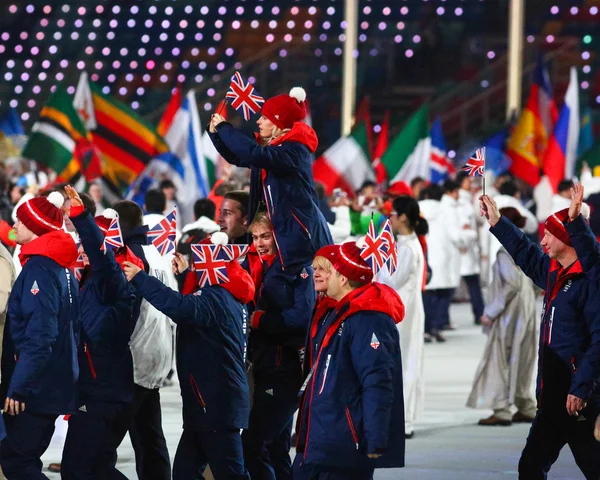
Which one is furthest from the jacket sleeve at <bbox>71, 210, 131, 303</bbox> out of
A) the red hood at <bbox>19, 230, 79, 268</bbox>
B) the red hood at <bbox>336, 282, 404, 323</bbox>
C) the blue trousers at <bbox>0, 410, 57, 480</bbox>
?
the red hood at <bbox>336, 282, 404, 323</bbox>

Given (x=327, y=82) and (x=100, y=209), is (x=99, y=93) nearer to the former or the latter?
(x=100, y=209)

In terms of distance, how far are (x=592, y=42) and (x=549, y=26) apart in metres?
1.52

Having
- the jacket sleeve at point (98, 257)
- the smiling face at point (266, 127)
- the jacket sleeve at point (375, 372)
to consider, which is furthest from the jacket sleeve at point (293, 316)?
the jacket sleeve at point (375, 372)

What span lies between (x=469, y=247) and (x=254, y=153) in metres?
11.2

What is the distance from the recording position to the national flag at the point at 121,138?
641 inches

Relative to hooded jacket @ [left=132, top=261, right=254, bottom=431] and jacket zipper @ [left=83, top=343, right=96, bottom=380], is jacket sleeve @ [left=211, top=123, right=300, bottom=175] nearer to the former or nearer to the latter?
hooded jacket @ [left=132, top=261, right=254, bottom=431]

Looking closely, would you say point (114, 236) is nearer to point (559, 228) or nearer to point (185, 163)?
point (559, 228)

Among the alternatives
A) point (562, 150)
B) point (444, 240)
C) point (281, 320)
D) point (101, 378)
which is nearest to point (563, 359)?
point (281, 320)

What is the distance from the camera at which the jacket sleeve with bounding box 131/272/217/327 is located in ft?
21.6

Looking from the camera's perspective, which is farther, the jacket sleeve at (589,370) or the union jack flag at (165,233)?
the union jack flag at (165,233)

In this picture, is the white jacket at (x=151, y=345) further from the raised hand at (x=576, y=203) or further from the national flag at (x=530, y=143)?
the national flag at (x=530, y=143)

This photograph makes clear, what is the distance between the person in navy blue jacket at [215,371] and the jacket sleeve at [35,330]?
40 centimetres

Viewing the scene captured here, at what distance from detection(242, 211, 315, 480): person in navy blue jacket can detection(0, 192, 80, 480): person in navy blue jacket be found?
3.47 feet

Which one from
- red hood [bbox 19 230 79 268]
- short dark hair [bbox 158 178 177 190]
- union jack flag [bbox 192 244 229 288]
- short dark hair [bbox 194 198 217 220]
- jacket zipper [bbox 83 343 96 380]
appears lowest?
jacket zipper [bbox 83 343 96 380]
